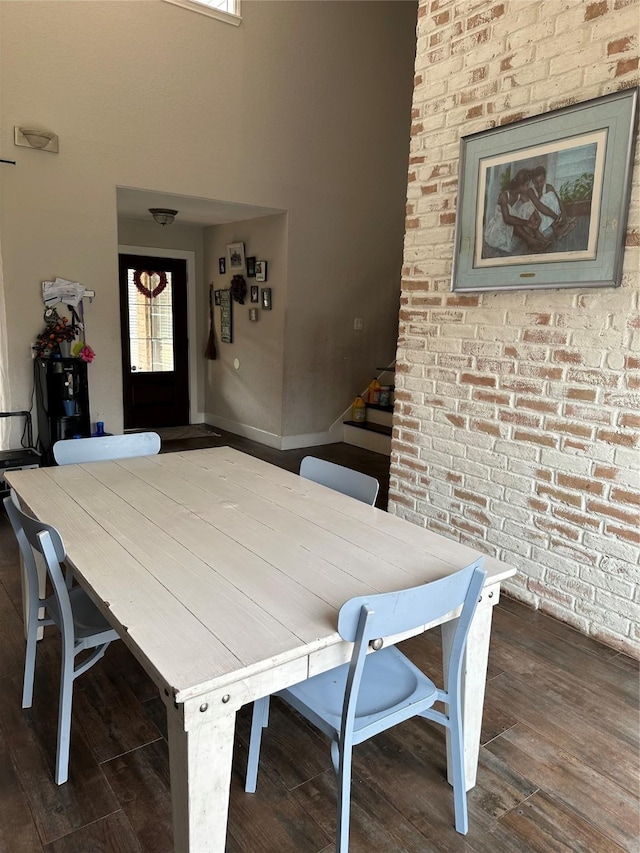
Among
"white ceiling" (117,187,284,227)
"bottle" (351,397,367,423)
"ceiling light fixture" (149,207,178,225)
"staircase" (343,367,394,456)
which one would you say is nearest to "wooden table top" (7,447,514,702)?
"white ceiling" (117,187,284,227)

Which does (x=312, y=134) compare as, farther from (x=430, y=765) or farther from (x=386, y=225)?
(x=430, y=765)

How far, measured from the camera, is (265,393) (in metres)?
6.02

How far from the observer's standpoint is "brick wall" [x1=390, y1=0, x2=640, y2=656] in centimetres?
228

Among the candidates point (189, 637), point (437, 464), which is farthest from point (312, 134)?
point (189, 637)

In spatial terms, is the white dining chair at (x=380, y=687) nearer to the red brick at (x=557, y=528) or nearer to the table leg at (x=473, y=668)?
the table leg at (x=473, y=668)

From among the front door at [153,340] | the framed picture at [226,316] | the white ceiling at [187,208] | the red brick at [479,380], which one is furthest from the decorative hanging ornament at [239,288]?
the red brick at [479,380]

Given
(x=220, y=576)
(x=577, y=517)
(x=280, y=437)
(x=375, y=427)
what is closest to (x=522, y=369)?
(x=577, y=517)

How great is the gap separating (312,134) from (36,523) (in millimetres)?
5029

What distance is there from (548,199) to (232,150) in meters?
3.38

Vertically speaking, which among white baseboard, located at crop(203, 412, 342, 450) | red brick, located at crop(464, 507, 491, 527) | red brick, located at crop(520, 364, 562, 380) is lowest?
white baseboard, located at crop(203, 412, 342, 450)

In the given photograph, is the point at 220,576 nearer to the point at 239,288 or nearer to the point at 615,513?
the point at 615,513

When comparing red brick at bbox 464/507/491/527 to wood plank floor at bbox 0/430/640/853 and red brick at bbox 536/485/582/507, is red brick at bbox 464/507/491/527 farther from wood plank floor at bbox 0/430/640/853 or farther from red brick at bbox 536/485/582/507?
wood plank floor at bbox 0/430/640/853

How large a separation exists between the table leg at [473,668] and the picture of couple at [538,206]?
1.57 m

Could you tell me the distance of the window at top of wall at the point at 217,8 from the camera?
14.9 ft
